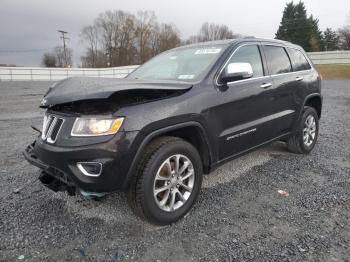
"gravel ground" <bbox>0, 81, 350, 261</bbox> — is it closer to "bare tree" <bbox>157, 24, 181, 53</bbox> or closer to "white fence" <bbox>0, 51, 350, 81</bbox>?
"white fence" <bbox>0, 51, 350, 81</bbox>

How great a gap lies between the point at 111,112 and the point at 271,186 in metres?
2.34

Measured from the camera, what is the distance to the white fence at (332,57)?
40344mm

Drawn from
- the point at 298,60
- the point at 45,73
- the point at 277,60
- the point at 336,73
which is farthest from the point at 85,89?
the point at 45,73

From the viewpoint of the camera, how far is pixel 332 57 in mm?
40938

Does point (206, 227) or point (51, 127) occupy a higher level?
point (51, 127)

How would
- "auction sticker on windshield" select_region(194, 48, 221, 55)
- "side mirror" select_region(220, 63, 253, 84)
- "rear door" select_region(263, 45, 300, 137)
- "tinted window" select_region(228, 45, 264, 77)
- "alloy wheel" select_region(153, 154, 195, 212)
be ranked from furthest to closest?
1. "rear door" select_region(263, 45, 300, 137)
2. "tinted window" select_region(228, 45, 264, 77)
3. "auction sticker on windshield" select_region(194, 48, 221, 55)
4. "side mirror" select_region(220, 63, 253, 84)
5. "alloy wheel" select_region(153, 154, 195, 212)

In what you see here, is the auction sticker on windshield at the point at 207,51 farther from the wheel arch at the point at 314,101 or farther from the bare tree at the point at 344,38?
the bare tree at the point at 344,38

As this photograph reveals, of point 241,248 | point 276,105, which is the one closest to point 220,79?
point 276,105

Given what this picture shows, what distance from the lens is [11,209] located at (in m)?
3.31

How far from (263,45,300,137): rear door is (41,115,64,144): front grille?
2.75 metres

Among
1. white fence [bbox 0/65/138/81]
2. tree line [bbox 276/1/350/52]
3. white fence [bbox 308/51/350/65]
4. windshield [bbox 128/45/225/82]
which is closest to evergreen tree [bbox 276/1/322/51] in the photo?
tree line [bbox 276/1/350/52]

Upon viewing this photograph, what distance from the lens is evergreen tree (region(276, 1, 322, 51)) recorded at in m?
54.2

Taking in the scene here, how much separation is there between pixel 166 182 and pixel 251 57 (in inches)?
83.4

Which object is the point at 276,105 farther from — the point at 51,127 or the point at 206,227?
the point at 51,127
